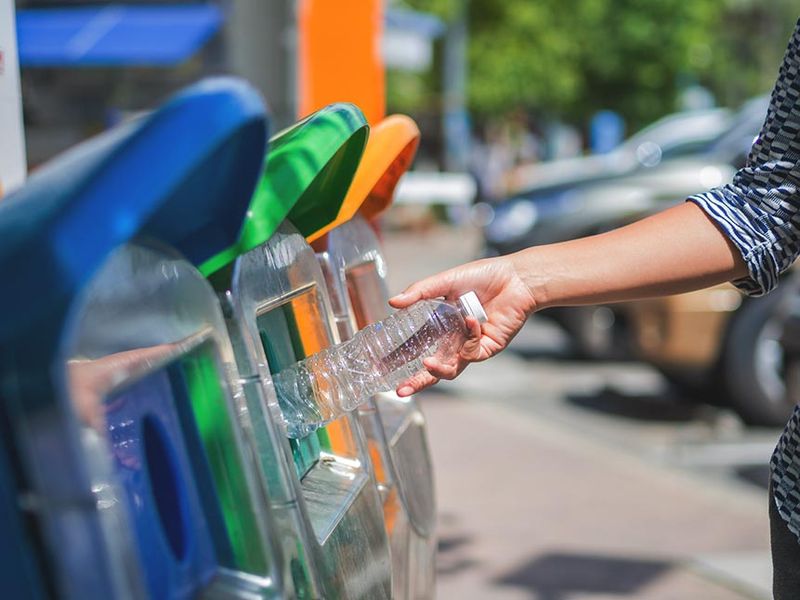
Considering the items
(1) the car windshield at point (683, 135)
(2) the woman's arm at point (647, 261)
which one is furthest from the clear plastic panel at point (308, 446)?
(1) the car windshield at point (683, 135)

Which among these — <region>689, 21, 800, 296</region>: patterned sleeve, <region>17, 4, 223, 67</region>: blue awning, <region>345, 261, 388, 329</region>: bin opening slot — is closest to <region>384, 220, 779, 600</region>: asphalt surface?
<region>345, 261, 388, 329</region>: bin opening slot

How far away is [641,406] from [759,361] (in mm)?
1075

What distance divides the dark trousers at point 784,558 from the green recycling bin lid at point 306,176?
874mm

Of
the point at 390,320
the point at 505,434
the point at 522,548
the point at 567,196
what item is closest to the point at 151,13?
the point at 567,196

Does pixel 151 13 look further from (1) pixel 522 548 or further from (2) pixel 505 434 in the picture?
(1) pixel 522 548

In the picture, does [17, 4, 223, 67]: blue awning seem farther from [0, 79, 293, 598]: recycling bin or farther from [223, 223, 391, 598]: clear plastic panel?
[0, 79, 293, 598]: recycling bin

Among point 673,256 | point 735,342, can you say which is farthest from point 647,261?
point 735,342

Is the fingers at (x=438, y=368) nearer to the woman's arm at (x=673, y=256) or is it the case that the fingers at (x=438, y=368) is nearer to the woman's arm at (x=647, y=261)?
the woman's arm at (x=673, y=256)

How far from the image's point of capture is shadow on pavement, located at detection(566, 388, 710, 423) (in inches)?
279

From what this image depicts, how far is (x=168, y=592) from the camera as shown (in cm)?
121

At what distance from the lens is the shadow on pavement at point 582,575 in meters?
4.21

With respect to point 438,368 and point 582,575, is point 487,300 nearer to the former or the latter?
point 438,368

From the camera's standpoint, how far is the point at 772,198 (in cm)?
180

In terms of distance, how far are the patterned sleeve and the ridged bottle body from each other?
47cm
